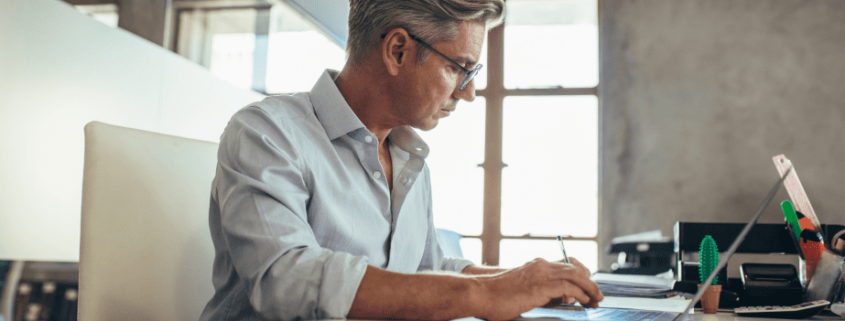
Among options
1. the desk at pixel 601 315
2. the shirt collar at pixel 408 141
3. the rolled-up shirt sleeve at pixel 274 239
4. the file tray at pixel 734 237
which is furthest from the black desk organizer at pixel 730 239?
the rolled-up shirt sleeve at pixel 274 239

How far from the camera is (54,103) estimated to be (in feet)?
5.55

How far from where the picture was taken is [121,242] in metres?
0.85

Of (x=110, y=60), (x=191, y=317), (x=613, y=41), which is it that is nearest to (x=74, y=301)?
(x=110, y=60)

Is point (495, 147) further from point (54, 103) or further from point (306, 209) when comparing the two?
point (306, 209)

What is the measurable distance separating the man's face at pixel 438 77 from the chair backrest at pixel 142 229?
414mm

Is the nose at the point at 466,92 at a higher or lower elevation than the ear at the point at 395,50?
lower

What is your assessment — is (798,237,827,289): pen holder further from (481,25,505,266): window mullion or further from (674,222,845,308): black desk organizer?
(481,25,505,266): window mullion

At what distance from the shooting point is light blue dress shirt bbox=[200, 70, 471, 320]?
70 centimetres

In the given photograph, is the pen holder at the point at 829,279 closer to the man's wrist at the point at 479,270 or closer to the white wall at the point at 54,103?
the man's wrist at the point at 479,270

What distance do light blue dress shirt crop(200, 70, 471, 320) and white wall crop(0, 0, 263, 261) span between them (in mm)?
999

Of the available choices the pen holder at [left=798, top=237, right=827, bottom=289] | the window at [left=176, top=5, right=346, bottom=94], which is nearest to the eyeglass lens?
the pen holder at [left=798, top=237, right=827, bottom=289]

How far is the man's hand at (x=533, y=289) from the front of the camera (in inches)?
27.7

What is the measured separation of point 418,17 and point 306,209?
1.40ft

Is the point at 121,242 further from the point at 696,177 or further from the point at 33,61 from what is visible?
the point at 696,177
